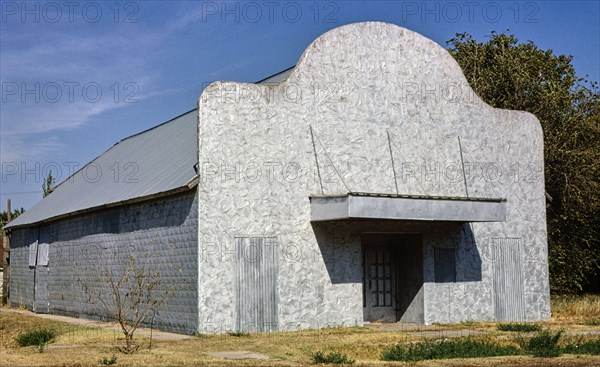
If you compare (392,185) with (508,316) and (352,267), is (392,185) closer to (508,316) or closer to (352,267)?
(352,267)

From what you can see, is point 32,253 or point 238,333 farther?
point 32,253

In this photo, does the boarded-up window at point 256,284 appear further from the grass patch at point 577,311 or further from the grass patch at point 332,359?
the grass patch at point 577,311

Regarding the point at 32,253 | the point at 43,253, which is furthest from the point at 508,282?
the point at 32,253

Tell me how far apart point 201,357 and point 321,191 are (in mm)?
7270

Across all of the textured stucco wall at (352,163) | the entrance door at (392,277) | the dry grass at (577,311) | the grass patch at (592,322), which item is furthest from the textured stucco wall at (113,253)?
the dry grass at (577,311)

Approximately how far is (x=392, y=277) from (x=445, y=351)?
330 inches

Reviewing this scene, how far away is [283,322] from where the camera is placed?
20031 mm

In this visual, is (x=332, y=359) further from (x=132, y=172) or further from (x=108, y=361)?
(x=132, y=172)

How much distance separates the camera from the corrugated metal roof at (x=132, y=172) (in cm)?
2227

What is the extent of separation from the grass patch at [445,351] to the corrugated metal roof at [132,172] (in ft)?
24.7

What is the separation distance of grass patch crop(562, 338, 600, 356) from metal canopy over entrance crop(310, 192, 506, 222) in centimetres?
560

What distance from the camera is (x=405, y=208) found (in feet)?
65.7

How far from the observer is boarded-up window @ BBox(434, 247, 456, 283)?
22.7m

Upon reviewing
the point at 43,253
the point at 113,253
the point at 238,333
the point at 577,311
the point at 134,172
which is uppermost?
the point at 134,172
